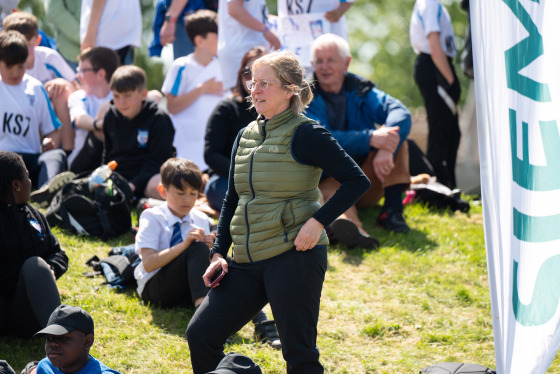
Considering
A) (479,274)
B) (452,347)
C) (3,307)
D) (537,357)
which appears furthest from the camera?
(479,274)

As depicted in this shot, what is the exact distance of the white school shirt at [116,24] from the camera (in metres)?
8.45

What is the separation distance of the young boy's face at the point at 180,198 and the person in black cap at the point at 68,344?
1.65 metres

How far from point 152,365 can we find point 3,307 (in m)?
0.90

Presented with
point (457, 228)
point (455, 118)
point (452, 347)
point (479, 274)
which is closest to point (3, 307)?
point (452, 347)

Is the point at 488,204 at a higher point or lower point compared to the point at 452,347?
higher

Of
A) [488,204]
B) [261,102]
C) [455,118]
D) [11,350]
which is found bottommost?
[11,350]

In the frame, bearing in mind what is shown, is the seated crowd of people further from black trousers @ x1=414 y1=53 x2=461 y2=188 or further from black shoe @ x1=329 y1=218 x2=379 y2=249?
black trousers @ x1=414 y1=53 x2=461 y2=188

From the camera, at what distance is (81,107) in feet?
25.9

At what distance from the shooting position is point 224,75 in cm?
802

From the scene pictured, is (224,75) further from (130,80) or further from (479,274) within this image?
(479,274)

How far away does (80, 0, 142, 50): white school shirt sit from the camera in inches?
333

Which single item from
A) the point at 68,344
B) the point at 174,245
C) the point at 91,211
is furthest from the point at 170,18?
the point at 68,344

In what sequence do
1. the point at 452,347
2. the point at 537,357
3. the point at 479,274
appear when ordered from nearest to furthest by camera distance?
the point at 537,357 < the point at 452,347 < the point at 479,274

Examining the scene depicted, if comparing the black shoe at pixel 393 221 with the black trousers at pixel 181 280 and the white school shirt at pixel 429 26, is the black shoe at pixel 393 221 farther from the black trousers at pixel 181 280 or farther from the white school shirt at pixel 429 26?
the black trousers at pixel 181 280
